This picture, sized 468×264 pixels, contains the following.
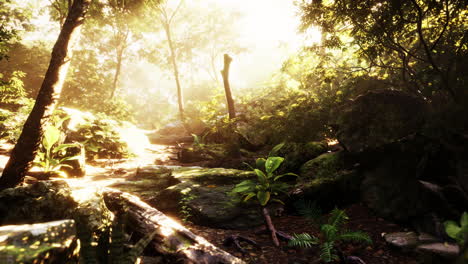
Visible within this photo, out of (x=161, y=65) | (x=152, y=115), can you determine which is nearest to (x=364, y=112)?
(x=161, y=65)

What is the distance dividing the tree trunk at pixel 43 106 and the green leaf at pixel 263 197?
5615mm

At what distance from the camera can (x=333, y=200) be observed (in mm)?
5129

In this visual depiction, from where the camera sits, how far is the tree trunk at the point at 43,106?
547 centimetres

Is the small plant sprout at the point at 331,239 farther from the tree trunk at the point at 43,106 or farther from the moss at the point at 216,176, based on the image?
the tree trunk at the point at 43,106

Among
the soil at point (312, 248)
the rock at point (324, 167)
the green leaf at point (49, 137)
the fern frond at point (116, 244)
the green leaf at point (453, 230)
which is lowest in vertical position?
the soil at point (312, 248)

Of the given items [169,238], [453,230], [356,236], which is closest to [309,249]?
[356,236]

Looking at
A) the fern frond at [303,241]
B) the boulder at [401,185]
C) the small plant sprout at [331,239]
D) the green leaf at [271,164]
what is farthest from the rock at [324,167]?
the fern frond at [303,241]

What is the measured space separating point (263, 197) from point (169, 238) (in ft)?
6.76

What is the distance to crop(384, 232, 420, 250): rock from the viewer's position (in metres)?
3.47

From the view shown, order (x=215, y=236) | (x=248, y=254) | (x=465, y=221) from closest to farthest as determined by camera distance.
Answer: (x=465, y=221)
(x=248, y=254)
(x=215, y=236)

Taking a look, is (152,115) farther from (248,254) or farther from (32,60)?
(248,254)

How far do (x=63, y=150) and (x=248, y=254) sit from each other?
7.73m

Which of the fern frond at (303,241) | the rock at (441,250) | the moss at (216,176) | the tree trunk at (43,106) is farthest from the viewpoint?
the moss at (216,176)

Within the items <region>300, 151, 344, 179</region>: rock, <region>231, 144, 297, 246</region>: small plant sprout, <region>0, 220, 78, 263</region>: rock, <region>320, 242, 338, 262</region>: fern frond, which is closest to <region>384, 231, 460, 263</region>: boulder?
<region>320, 242, 338, 262</region>: fern frond
